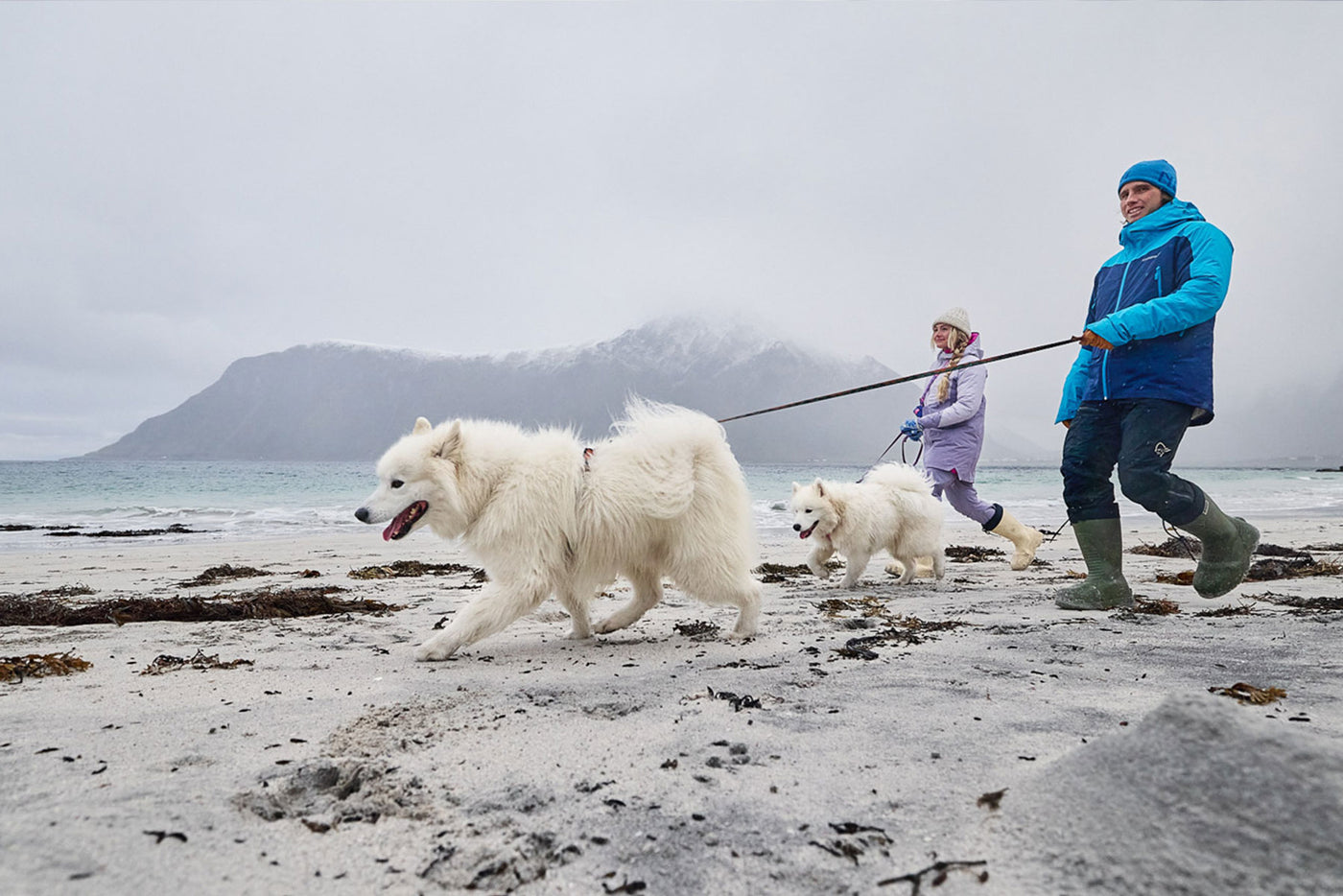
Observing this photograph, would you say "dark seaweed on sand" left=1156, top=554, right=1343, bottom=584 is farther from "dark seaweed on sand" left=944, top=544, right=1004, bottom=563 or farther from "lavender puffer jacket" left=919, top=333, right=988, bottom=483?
"dark seaweed on sand" left=944, top=544, right=1004, bottom=563

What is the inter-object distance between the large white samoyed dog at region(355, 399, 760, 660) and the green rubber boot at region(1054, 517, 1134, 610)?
85.6 inches

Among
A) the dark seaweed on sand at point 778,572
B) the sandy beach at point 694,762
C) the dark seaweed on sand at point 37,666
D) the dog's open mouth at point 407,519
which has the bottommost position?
the dark seaweed on sand at point 778,572

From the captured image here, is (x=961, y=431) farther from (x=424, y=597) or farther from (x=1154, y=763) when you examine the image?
(x=1154, y=763)

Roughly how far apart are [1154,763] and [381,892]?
1488mm

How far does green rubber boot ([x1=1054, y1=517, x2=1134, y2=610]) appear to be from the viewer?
4.25 metres

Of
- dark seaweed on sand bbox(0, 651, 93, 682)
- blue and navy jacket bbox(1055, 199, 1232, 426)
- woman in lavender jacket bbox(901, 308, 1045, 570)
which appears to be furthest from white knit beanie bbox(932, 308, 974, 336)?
dark seaweed on sand bbox(0, 651, 93, 682)

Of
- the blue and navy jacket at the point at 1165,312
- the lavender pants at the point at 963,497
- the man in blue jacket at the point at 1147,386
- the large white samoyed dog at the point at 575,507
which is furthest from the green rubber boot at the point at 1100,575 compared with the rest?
the large white samoyed dog at the point at 575,507

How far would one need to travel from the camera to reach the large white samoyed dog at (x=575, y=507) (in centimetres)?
349

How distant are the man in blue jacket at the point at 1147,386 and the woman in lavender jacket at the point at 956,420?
1.78 m

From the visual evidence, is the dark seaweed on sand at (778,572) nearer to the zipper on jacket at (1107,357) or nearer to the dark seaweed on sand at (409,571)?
the dark seaweed on sand at (409,571)

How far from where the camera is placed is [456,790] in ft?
5.66

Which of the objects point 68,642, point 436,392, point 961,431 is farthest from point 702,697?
point 436,392

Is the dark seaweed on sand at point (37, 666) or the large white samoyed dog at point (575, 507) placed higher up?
the large white samoyed dog at point (575, 507)

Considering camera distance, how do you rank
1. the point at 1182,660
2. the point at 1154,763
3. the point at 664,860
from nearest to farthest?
the point at 1154,763 → the point at 664,860 → the point at 1182,660
